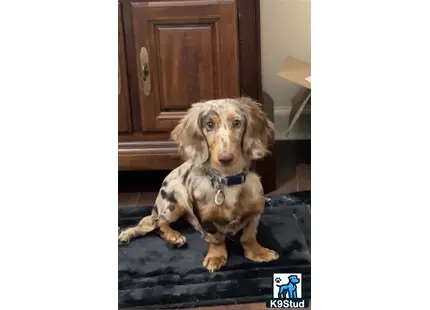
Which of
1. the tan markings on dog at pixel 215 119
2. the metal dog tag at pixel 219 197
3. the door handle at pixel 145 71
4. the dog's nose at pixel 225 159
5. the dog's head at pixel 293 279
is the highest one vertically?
the door handle at pixel 145 71

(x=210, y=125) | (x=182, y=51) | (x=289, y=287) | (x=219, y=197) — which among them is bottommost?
(x=289, y=287)

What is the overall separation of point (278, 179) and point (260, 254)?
4.7 inches

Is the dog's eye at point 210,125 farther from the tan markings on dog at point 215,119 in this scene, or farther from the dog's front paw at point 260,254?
the dog's front paw at point 260,254

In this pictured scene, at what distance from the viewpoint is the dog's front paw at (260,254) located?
0.87 m

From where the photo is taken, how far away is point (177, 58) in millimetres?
930

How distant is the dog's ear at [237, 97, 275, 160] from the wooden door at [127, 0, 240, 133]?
5 centimetres

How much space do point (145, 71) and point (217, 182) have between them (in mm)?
208

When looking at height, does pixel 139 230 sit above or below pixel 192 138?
below

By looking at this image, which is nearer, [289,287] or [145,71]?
[289,287]

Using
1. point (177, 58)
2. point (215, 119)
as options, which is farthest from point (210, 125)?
point (177, 58)
